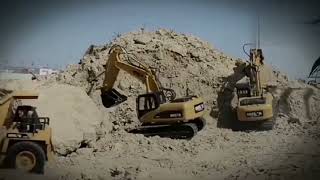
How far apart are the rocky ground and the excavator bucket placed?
11cm

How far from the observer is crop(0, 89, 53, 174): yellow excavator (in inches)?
240

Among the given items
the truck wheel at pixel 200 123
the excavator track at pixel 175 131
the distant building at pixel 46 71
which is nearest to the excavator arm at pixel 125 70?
the excavator track at pixel 175 131

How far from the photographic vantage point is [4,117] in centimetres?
633

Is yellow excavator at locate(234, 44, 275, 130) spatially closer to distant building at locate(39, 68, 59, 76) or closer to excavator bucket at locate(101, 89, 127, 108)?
excavator bucket at locate(101, 89, 127, 108)

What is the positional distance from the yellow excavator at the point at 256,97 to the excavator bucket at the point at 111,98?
7.28 feet

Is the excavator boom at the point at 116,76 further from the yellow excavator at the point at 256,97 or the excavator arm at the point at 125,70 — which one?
the yellow excavator at the point at 256,97

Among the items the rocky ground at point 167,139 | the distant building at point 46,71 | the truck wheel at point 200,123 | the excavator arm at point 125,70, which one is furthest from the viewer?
the distant building at point 46,71

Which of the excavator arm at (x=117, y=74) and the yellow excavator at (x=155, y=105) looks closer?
the yellow excavator at (x=155, y=105)

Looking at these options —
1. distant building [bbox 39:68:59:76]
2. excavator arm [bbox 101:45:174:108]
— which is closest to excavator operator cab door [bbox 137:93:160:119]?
excavator arm [bbox 101:45:174:108]

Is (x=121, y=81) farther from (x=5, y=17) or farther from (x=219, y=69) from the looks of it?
(x=5, y=17)

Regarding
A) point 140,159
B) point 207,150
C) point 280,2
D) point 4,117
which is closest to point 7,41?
point 4,117

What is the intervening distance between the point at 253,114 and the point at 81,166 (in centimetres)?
305

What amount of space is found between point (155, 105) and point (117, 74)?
122 centimetres

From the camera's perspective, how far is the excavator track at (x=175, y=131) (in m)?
7.78
